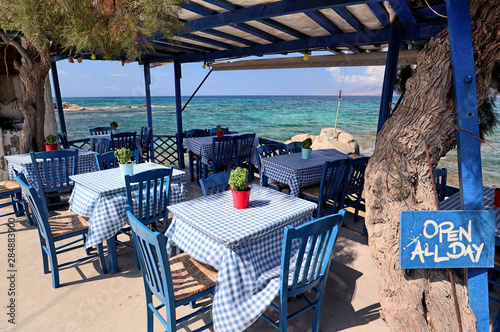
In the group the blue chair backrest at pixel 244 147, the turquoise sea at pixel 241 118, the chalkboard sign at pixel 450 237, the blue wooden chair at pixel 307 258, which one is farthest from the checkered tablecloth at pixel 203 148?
the turquoise sea at pixel 241 118

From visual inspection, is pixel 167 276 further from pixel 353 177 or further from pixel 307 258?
pixel 353 177

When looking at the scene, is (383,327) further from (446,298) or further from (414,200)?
(414,200)

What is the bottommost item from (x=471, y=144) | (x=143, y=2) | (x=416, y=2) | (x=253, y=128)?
(x=253, y=128)

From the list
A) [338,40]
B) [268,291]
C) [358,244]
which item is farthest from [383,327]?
[338,40]

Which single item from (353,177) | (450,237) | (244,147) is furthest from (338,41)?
(450,237)

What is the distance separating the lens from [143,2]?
2.42 m

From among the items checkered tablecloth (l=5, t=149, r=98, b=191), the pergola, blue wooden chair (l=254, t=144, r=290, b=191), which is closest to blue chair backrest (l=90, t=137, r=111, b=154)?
checkered tablecloth (l=5, t=149, r=98, b=191)

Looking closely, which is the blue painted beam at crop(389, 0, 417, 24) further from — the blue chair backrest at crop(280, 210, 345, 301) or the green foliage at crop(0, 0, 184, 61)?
the blue chair backrest at crop(280, 210, 345, 301)

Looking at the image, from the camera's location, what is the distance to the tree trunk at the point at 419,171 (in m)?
1.52

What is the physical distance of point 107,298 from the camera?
229 centimetres

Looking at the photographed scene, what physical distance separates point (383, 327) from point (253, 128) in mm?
26695

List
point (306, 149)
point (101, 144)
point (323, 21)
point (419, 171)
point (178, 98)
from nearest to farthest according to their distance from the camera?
point (419, 171), point (323, 21), point (306, 149), point (101, 144), point (178, 98)

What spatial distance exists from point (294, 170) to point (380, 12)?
5.92 feet

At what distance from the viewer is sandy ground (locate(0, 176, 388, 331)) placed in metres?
2.04
